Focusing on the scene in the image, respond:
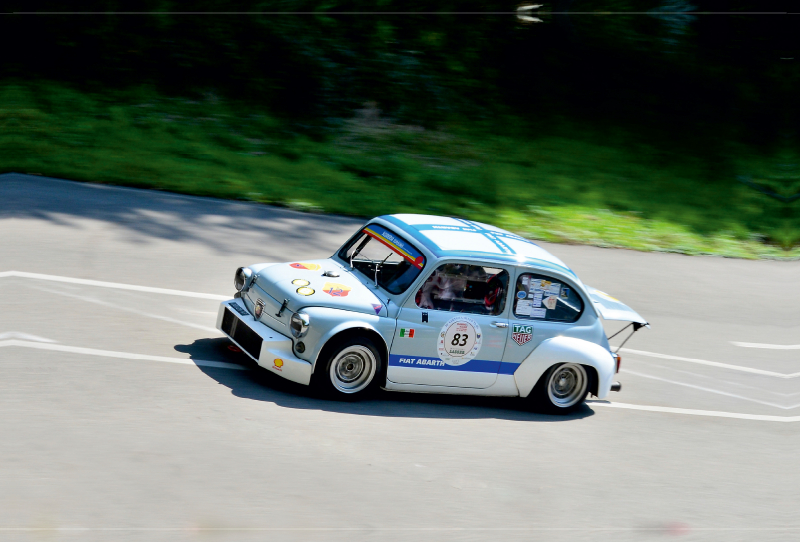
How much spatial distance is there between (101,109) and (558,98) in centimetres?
1185

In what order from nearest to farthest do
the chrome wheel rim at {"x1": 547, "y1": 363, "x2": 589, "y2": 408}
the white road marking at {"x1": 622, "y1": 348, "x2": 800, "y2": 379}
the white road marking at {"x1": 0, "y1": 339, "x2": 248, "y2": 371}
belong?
1. the white road marking at {"x1": 0, "y1": 339, "x2": 248, "y2": 371}
2. the chrome wheel rim at {"x1": 547, "y1": 363, "x2": 589, "y2": 408}
3. the white road marking at {"x1": 622, "y1": 348, "x2": 800, "y2": 379}

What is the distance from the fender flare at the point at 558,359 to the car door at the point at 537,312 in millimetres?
68

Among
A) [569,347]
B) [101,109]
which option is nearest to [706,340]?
[569,347]

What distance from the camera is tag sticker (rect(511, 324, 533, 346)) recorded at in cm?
827

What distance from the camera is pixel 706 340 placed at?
11641 mm

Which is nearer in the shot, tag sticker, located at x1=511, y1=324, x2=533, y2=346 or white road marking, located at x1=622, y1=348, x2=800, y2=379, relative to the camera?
tag sticker, located at x1=511, y1=324, x2=533, y2=346

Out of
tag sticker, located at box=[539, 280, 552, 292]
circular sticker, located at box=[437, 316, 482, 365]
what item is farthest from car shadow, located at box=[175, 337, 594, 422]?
tag sticker, located at box=[539, 280, 552, 292]

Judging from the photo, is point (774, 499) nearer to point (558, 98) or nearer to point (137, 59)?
point (558, 98)

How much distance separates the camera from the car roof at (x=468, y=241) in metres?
8.30

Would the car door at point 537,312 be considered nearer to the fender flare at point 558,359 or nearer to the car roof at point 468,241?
the fender flare at point 558,359

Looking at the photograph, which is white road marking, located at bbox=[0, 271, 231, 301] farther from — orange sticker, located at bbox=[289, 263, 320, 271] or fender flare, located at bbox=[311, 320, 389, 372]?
fender flare, located at bbox=[311, 320, 389, 372]

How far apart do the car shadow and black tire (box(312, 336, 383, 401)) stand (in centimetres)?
10

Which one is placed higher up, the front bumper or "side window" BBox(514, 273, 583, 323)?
"side window" BBox(514, 273, 583, 323)

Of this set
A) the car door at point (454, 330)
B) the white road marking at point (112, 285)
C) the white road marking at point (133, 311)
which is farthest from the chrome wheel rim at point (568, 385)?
the white road marking at point (112, 285)
